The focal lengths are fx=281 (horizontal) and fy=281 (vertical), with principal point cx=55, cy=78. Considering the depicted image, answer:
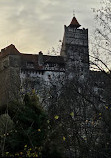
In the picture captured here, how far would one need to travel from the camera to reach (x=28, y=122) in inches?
380

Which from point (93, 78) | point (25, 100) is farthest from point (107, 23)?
point (93, 78)

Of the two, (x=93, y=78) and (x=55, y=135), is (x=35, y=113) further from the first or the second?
(x=93, y=78)

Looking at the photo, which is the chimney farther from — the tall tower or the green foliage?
the green foliage

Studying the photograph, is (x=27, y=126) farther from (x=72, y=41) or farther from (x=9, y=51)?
(x=72, y=41)

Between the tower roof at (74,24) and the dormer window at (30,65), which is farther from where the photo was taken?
the tower roof at (74,24)

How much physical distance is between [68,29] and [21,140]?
131 ft

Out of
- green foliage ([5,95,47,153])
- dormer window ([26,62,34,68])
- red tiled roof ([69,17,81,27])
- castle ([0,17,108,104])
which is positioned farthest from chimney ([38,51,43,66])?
green foliage ([5,95,47,153])

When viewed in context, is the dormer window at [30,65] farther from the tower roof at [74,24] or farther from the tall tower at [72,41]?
the tower roof at [74,24]

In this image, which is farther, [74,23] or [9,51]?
[74,23]

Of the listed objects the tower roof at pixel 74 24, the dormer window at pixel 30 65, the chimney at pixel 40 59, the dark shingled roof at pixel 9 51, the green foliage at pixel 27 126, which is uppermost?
the tower roof at pixel 74 24

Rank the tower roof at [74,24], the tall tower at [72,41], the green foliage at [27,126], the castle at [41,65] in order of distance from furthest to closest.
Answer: the tower roof at [74,24], the tall tower at [72,41], the castle at [41,65], the green foliage at [27,126]

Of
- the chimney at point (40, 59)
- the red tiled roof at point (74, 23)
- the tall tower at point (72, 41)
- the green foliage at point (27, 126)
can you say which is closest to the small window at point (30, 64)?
the chimney at point (40, 59)

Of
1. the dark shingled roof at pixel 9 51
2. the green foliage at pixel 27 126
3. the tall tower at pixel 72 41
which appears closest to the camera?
the green foliage at pixel 27 126

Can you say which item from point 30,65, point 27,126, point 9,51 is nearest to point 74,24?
point 30,65
